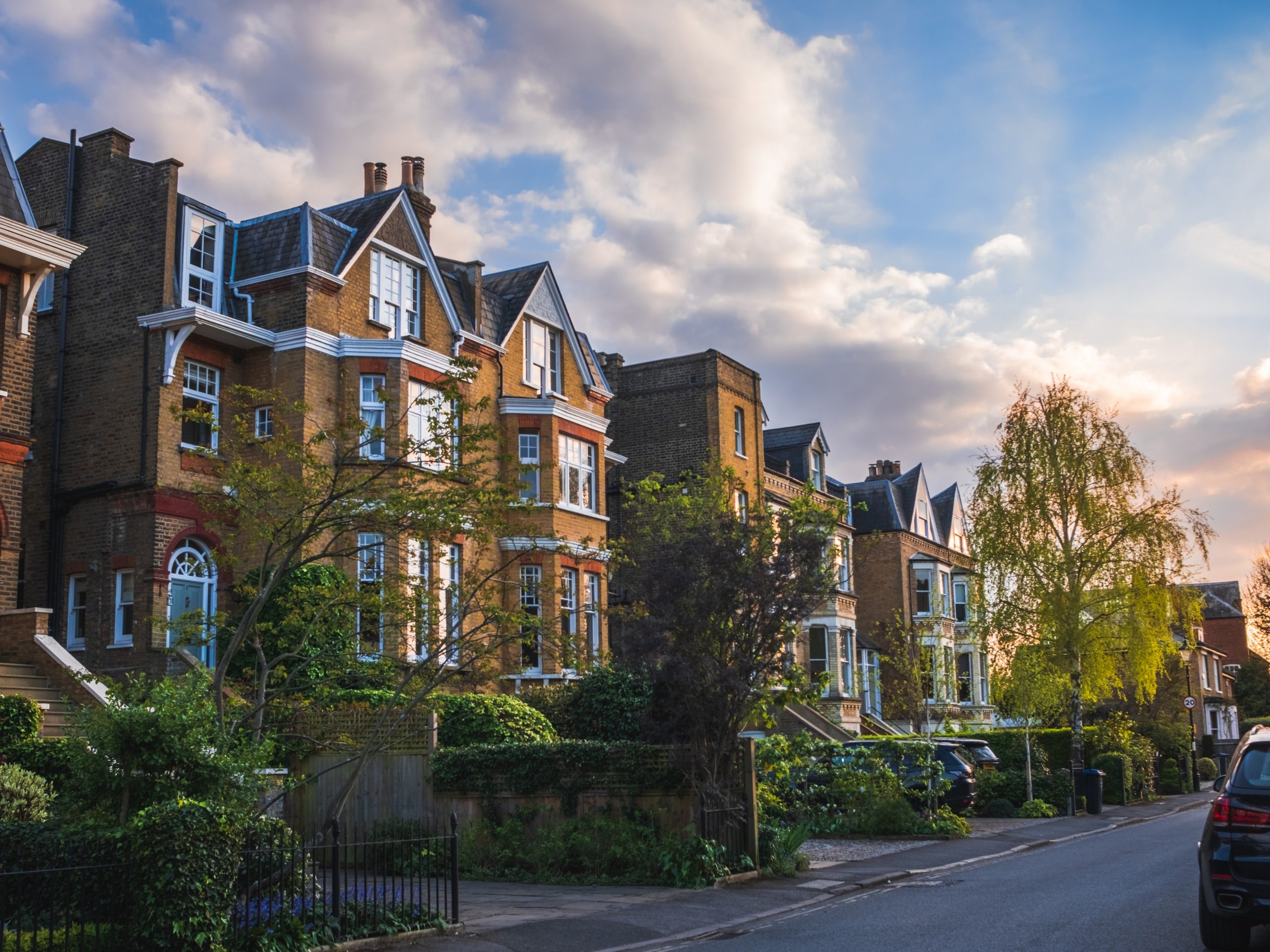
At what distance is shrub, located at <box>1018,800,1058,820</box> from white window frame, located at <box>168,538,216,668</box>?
18280mm

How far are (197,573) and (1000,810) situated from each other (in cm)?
1869

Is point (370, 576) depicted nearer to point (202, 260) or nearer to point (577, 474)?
point (202, 260)

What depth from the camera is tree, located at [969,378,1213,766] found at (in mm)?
32594

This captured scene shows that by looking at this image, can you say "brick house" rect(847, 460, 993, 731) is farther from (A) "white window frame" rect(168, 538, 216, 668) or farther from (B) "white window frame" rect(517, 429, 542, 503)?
(A) "white window frame" rect(168, 538, 216, 668)

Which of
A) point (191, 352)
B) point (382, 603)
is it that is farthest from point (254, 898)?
point (191, 352)

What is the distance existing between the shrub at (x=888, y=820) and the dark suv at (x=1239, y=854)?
12.8 metres

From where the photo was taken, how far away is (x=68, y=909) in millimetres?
9148

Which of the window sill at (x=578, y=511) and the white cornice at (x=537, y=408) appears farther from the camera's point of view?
the white cornice at (x=537, y=408)

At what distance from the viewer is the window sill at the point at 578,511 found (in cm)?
3029

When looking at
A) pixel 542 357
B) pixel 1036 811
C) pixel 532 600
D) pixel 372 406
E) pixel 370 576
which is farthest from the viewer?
pixel 542 357

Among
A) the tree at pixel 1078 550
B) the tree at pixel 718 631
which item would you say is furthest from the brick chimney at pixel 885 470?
the tree at pixel 718 631

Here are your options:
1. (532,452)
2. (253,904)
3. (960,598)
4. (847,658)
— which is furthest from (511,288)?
(960,598)

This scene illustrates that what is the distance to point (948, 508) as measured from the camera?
60438 mm

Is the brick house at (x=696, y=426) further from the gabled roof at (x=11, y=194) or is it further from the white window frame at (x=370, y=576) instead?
the gabled roof at (x=11, y=194)
